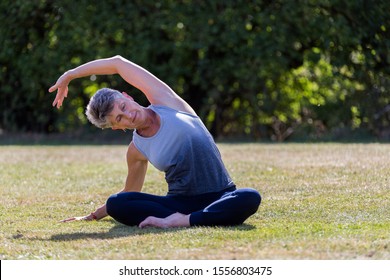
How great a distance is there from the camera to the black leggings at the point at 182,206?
21.6 ft

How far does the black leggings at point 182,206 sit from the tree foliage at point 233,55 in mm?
8108

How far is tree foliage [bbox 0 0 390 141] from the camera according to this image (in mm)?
14633

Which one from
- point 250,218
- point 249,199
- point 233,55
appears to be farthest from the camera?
point 233,55

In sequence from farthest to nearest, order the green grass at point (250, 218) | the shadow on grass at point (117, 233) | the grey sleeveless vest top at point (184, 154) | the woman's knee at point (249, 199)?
the grey sleeveless vest top at point (184, 154), the woman's knee at point (249, 199), the shadow on grass at point (117, 233), the green grass at point (250, 218)

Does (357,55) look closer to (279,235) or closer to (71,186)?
(71,186)

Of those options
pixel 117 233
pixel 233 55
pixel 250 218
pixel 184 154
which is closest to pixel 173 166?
pixel 184 154

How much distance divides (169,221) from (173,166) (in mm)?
410

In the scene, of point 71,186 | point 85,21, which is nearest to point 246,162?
point 71,186

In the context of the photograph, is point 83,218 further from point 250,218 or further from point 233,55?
point 233,55

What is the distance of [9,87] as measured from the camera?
16203 mm

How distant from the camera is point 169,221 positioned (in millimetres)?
6602

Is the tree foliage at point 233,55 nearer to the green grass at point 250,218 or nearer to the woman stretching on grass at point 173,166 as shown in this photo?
the green grass at point 250,218

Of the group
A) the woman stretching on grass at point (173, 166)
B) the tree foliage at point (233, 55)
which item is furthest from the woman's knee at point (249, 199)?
the tree foliage at point (233, 55)

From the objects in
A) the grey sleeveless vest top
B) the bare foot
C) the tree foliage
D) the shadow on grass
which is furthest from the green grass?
the tree foliage
